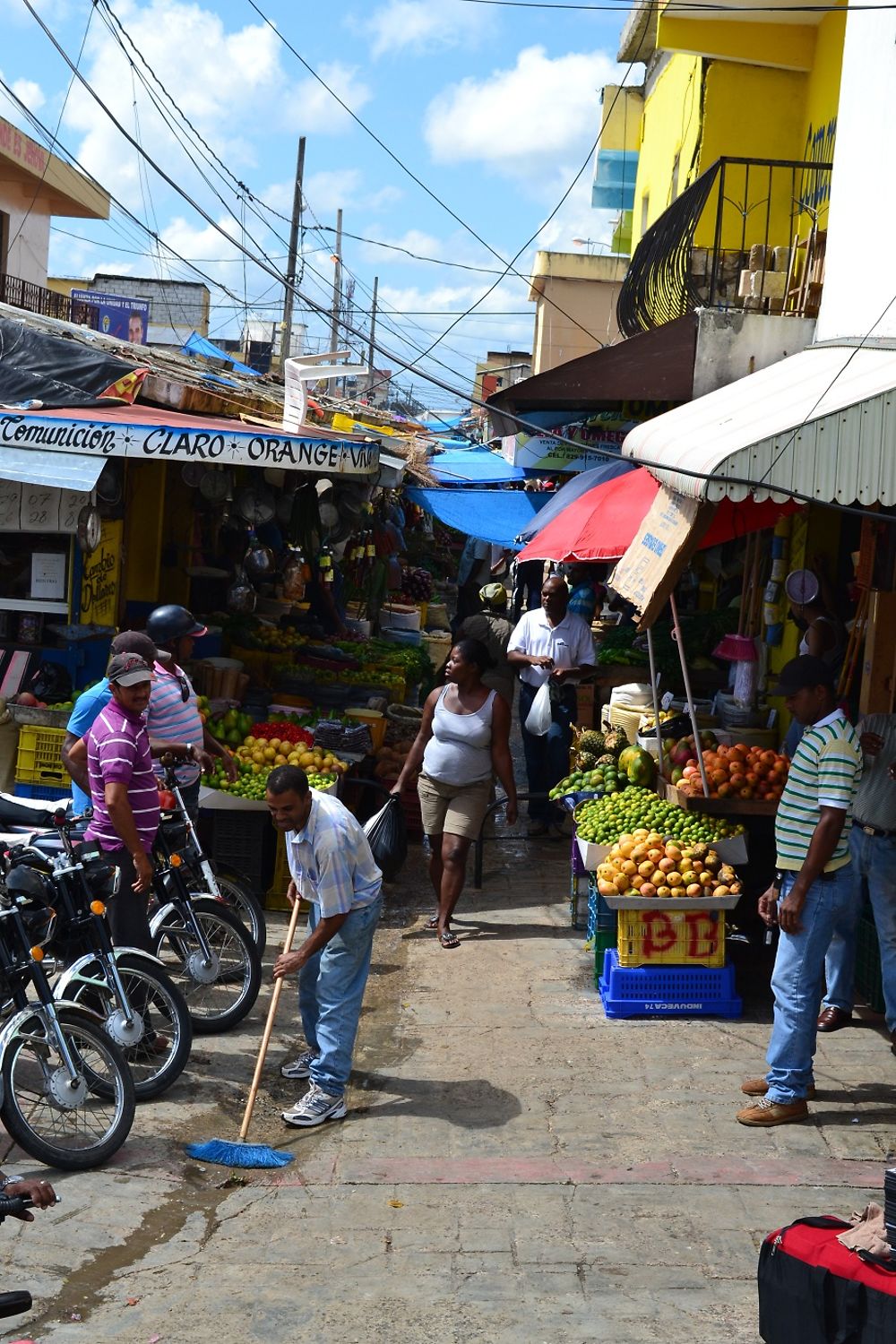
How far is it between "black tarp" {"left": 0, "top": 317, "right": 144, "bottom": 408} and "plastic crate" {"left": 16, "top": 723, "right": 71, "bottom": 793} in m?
2.75

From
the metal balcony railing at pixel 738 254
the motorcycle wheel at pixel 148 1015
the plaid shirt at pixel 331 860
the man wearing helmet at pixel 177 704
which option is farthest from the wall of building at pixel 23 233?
the plaid shirt at pixel 331 860

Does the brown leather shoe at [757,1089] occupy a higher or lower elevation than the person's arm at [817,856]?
lower

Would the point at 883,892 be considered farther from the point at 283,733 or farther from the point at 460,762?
the point at 283,733

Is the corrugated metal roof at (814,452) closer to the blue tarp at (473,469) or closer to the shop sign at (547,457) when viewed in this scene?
the shop sign at (547,457)

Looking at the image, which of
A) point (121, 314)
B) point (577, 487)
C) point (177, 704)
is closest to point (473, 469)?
point (577, 487)

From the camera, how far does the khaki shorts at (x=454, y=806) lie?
8773 millimetres

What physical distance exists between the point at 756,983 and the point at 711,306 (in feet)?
15.1

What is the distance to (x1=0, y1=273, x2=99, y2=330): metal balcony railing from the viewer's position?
2764 cm

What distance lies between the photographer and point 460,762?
8.77m

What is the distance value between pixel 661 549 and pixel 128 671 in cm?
283

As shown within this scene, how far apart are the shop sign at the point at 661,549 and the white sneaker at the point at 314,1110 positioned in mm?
2891

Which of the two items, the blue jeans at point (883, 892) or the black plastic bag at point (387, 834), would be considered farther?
the black plastic bag at point (387, 834)

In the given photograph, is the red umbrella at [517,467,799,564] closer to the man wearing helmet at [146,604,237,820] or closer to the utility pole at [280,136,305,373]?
the man wearing helmet at [146,604,237,820]

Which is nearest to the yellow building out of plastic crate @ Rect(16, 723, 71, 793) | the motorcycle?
plastic crate @ Rect(16, 723, 71, 793)
